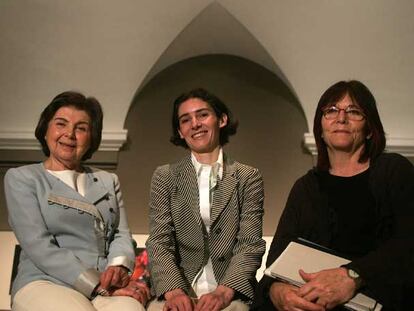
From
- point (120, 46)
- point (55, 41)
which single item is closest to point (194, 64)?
A: point (120, 46)

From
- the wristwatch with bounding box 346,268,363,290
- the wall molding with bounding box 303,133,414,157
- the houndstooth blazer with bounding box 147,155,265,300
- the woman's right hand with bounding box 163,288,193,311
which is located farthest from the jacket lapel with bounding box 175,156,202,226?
the wall molding with bounding box 303,133,414,157

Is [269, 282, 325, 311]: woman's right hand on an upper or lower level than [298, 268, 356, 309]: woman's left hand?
lower

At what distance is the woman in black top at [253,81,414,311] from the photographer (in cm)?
158

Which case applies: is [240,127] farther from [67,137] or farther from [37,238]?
[37,238]

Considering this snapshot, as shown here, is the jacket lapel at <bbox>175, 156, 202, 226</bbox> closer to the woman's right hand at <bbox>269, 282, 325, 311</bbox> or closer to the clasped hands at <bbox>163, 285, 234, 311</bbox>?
the clasped hands at <bbox>163, 285, 234, 311</bbox>

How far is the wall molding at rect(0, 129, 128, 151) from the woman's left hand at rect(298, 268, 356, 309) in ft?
9.26

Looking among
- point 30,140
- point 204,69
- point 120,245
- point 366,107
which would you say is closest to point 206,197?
point 120,245

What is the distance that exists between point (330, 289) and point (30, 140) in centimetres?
319

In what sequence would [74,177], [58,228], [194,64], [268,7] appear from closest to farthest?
[58,228] → [74,177] → [268,7] → [194,64]

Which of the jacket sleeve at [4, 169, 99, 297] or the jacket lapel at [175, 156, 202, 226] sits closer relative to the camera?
the jacket sleeve at [4, 169, 99, 297]

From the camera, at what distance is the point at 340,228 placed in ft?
5.84

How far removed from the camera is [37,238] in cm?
189

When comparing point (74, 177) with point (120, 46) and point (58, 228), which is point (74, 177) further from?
point (120, 46)

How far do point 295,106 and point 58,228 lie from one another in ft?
9.51
